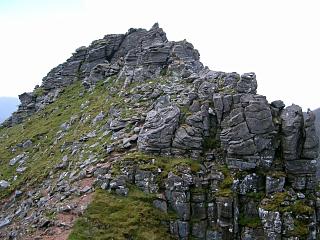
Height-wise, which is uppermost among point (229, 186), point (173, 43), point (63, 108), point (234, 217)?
point (173, 43)

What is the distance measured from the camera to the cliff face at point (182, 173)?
46312 millimetres

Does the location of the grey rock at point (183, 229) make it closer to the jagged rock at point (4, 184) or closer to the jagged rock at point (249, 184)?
the jagged rock at point (249, 184)

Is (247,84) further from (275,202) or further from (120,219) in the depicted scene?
(120,219)

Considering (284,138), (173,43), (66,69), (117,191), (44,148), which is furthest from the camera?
(66,69)

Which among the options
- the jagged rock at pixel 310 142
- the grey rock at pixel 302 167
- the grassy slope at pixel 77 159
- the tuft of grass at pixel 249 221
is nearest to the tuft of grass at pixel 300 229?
the tuft of grass at pixel 249 221

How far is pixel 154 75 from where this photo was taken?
73.4 m

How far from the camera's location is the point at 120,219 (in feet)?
147

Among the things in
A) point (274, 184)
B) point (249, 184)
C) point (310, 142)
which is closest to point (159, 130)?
point (249, 184)

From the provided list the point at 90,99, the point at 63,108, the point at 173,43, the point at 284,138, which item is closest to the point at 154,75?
the point at 173,43

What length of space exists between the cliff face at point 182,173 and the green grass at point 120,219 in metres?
0.10

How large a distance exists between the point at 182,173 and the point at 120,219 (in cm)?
894

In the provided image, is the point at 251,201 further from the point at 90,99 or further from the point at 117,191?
the point at 90,99

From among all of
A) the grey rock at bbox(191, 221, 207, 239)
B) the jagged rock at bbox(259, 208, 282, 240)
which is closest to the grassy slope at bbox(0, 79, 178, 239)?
the grey rock at bbox(191, 221, 207, 239)

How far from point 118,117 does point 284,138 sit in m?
23.0
